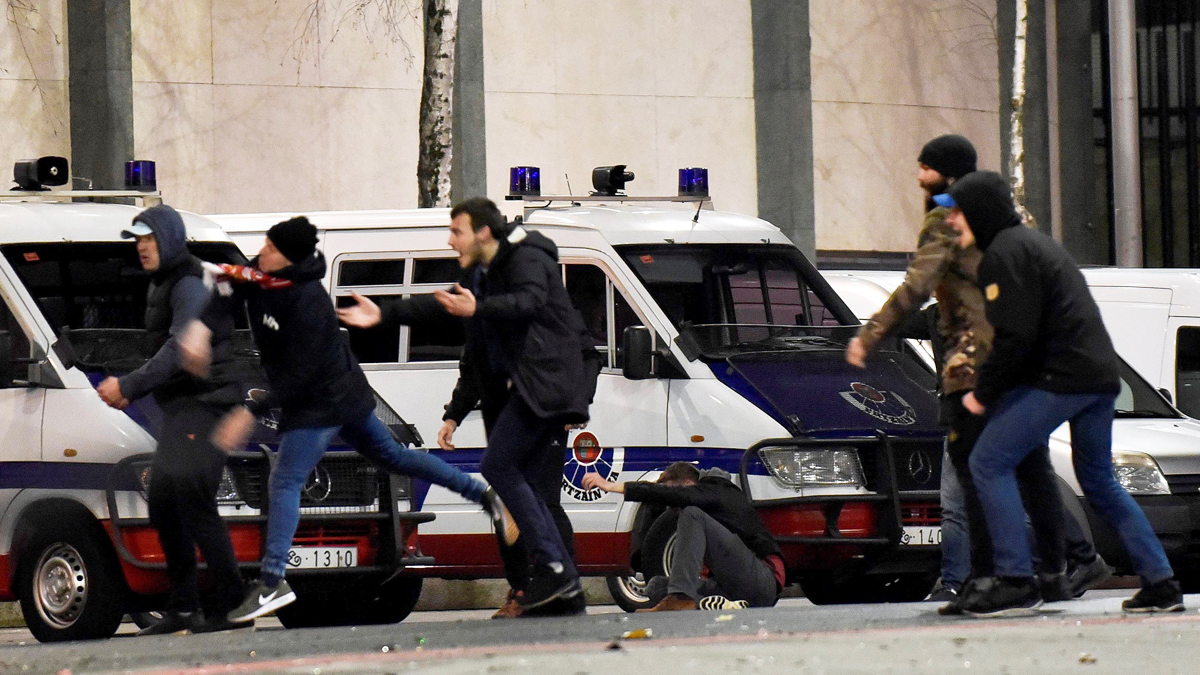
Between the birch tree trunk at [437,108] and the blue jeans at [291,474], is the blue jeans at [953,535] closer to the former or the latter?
the blue jeans at [291,474]

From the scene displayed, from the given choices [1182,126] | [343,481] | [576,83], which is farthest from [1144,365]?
[1182,126]

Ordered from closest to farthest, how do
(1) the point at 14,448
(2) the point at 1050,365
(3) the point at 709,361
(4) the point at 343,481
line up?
(2) the point at 1050,365
(1) the point at 14,448
(4) the point at 343,481
(3) the point at 709,361

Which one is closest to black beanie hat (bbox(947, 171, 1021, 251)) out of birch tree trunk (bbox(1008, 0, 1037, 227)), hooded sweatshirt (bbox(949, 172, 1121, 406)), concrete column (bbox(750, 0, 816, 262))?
hooded sweatshirt (bbox(949, 172, 1121, 406))

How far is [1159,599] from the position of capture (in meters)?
7.22

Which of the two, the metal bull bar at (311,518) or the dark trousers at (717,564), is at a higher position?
the metal bull bar at (311,518)

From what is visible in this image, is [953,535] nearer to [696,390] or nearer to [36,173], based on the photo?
[696,390]

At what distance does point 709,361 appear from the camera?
10188mm

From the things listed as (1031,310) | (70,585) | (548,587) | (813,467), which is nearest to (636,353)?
(813,467)

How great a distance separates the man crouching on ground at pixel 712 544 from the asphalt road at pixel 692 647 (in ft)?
5.82

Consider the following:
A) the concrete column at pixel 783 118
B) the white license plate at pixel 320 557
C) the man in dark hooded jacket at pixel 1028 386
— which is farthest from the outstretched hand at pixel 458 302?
the concrete column at pixel 783 118

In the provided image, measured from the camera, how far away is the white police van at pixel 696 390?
32.7ft

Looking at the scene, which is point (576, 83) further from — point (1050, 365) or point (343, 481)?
point (1050, 365)

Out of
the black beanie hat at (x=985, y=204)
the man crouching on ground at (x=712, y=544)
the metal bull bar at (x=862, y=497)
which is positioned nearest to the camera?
the black beanie hat at (x=985, y=204)

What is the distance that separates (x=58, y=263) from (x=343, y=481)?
1704 mm
